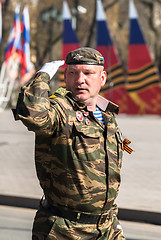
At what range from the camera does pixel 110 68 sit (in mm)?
22406

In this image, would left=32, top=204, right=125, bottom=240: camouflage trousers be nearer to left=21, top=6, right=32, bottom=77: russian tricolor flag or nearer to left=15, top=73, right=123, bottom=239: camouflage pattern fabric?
left=15, top=73, right=123, bottom=239: camouflage pattern fabric

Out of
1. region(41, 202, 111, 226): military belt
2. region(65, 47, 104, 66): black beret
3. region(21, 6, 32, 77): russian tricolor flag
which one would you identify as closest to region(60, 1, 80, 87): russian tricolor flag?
region(21, 6, 32, 77): russian tricolor flag

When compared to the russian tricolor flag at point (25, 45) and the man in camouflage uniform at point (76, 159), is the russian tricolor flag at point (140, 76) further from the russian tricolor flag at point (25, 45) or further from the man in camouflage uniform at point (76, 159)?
the man in camouflage uniform at point (76, 159)

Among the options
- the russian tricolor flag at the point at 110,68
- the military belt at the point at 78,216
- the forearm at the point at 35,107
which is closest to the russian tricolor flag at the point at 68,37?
the russian tricolor flag at the point at 110,68

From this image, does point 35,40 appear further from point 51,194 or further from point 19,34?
point 51,194

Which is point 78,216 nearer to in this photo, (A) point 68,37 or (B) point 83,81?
(B) point 83,81

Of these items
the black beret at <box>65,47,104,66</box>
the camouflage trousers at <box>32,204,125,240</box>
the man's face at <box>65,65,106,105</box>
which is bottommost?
the camouflage trousers at <box>32,204,125,240</box>

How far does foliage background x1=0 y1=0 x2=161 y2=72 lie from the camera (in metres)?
22.7

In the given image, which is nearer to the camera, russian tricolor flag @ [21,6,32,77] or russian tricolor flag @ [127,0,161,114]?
russian tricolor flag @ [127,0,161,114]

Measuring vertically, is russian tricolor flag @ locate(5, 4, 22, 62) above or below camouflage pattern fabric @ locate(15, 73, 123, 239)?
below

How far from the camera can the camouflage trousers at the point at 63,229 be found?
2.52 m

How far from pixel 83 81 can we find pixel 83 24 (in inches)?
844

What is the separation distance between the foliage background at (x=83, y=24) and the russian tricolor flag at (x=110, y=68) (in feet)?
0.94

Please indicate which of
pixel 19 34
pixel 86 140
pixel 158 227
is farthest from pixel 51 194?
pixel 19 34
